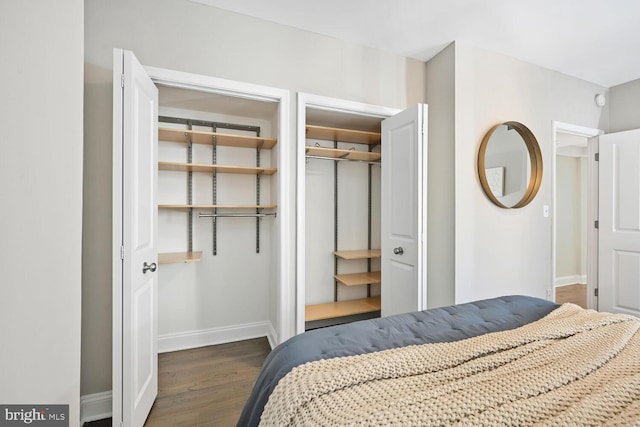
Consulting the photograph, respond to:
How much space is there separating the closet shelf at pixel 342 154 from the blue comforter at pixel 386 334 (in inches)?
72.0

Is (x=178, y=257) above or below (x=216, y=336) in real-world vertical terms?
above

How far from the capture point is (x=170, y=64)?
1.80 metres

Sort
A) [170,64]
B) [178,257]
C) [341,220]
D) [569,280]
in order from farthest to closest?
[569,280]
[341,220]
[178,257]
[170,64]

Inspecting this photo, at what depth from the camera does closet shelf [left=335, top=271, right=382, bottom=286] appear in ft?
9.35

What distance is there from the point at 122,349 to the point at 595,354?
2003mm

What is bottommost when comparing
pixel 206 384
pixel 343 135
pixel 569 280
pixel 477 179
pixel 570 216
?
pixel 206 384

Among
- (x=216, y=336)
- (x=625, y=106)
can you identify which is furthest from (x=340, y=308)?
(x=625, y=106)

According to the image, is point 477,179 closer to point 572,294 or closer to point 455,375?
point 455,375

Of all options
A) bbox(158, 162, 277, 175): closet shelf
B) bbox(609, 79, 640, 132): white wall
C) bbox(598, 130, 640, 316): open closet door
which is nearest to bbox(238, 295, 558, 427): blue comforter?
bbox(158, 162, 277, 175): closet shelf

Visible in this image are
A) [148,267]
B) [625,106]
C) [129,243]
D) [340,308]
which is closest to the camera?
[129,243]

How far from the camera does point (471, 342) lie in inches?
39.7

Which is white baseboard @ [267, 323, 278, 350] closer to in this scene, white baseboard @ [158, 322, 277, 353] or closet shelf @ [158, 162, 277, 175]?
white baseboard @ [158, 322, 277, 353]

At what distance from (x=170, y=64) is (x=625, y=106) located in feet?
15.0

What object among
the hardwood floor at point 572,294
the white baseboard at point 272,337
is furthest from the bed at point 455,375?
the hardwood floor at point 572,294
